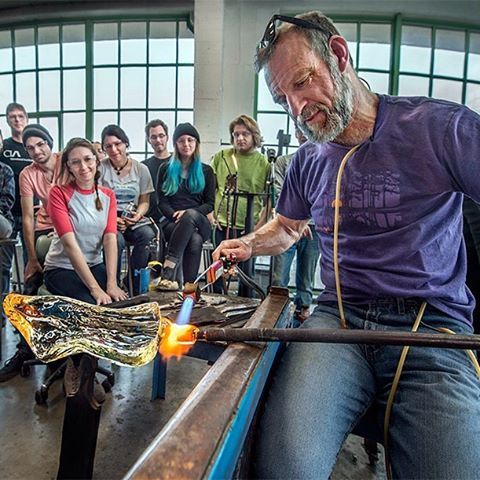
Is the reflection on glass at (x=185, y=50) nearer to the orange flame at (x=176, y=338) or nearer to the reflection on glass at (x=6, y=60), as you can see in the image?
the reflection on glass at (x=6, y=60)

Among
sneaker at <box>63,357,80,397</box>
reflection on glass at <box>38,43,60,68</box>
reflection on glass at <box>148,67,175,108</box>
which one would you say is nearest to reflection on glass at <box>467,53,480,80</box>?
reflection on glass at <box>148,67,175,108</box>

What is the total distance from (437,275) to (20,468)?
1.43 meters

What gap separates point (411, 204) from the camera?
34.1 inches

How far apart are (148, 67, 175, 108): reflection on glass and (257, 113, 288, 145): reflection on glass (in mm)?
1232

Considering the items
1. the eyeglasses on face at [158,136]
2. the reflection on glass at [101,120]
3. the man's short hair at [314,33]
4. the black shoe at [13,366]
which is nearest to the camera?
the man's short hair at [314,33]

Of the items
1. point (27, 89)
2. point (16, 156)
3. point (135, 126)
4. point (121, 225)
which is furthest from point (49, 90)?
point (121, 225)

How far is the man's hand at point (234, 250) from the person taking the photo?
3.66 feet

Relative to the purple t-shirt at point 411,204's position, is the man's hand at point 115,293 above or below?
below

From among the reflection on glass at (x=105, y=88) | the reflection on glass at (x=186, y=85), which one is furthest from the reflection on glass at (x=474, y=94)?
the reflection on glass at (x=105, y=88)

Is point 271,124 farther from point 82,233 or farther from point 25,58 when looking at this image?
point 25,58

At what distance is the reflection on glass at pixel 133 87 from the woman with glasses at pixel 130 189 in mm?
2664

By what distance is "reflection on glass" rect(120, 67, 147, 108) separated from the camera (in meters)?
5.04

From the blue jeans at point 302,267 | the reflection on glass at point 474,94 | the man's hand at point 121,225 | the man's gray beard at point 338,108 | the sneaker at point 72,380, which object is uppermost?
the reflection on glass at point 474,94

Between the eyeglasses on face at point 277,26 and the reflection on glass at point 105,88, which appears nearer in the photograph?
the eyeglasses on face at point 277,26
